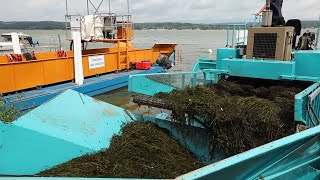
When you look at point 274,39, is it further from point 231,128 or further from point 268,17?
point 231,128

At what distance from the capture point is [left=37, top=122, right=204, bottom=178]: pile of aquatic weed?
10.6 ft

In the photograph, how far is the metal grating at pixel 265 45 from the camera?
5469 mm

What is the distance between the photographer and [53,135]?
3.44m

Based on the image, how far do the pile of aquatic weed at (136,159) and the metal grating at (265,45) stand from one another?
245 cm

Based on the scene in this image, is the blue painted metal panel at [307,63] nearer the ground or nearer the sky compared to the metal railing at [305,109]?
nearer the sky

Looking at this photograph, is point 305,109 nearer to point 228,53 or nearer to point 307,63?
point 307,63

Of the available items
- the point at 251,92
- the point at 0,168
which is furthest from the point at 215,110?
the point at 0,168

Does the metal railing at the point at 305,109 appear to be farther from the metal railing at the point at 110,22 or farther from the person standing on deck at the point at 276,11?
the metal railing at the point at 110,22

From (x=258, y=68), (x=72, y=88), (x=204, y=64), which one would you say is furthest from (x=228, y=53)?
(x=72, y=88)

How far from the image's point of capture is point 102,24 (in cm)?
1302

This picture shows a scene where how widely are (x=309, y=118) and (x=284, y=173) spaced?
1.80 m

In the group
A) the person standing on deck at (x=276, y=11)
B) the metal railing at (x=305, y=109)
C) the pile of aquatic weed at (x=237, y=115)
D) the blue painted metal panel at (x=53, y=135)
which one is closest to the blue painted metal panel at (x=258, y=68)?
the pile of aquatic weed at (x=237, y=115)

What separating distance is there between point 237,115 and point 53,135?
225cm

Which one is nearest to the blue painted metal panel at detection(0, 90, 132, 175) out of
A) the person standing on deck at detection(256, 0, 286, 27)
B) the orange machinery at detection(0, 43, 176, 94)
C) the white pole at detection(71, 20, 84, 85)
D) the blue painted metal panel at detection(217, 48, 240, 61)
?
the blue painted metal panel at detection(217, 48, 240, 61)
